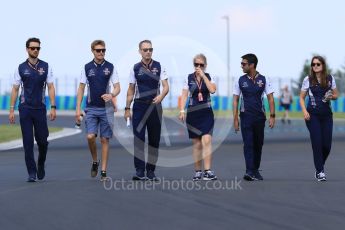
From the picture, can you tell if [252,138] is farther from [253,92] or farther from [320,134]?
[320,134]

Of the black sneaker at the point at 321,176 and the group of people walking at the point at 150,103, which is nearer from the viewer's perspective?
the group of people walking at the point at 150,103

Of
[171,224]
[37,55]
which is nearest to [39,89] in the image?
[37,55]

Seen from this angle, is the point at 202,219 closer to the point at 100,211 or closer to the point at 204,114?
the point at 100,211

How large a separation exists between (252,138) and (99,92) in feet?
7.67

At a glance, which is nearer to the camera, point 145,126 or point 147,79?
point 147,79

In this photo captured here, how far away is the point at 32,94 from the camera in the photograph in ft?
45.4

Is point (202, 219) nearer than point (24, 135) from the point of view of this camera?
Yes

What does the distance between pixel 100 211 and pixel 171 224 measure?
1288mm

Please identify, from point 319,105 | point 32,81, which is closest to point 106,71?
point 32,81

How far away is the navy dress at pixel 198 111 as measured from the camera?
13.8 meters

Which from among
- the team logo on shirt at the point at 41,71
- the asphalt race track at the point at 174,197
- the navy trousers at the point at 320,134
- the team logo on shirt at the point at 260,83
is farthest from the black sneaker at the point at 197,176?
the team logo on shirt at the point at 41,71

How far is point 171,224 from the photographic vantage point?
9.20m

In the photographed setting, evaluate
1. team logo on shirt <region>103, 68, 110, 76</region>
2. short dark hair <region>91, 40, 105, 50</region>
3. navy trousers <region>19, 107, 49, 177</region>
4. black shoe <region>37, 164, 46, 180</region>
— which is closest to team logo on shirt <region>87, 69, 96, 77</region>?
team logo on shirt <region>103, 68, 110, 76</region>

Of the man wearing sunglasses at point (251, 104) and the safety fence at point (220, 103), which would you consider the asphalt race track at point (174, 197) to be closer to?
the man wearing sunglasses at point (251, 104)
